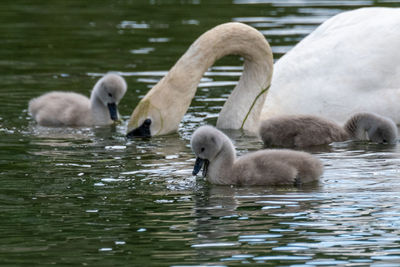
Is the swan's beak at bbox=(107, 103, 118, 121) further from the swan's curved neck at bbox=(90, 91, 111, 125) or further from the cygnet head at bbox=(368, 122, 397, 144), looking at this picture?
the cygnet head at bbox=(368, 122, 397, 144)

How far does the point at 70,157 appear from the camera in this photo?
1055cm

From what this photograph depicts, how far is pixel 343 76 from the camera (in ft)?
40.6

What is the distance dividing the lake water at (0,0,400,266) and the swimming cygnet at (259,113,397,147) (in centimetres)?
15

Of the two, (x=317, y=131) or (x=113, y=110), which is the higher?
(x=113, y=110)

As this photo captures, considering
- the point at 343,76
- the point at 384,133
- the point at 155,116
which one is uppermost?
the point at 343,76

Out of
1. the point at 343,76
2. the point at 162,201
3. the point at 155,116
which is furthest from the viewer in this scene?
the point at 343,76

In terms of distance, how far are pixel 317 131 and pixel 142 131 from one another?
72.0 inches

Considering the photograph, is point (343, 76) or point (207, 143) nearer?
point (207, 143)

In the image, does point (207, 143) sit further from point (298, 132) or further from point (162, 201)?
point (298, 132)

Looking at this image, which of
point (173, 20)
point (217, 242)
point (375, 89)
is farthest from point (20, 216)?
point (173, 20)

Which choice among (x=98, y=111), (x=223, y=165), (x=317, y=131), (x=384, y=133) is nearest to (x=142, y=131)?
(x=98, y=111)

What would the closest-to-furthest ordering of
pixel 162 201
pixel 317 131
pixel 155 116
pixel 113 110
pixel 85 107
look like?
pixel 162 201 < pixel 317 131 < pixel 155 116 < pixel 113 110 < pixel 85 107

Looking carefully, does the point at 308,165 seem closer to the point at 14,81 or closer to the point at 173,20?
the point at 14,81

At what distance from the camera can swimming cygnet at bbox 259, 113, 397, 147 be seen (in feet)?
36.3
